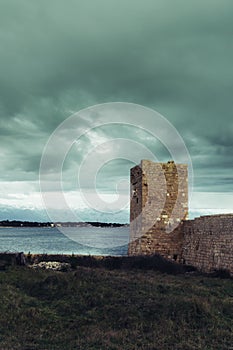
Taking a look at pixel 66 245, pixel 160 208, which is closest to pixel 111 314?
pixel 160 208

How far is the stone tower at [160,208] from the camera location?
19875 mm

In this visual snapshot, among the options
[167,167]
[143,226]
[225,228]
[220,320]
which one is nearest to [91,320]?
[220,320]

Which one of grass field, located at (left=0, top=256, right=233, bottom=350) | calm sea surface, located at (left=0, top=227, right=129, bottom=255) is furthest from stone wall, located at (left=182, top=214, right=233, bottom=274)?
calm sea surface, located at (left=0, top=227, right=129, bottom=255)

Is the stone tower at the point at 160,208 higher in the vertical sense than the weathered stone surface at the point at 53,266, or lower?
higher

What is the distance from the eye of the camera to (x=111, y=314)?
9477 millimetres

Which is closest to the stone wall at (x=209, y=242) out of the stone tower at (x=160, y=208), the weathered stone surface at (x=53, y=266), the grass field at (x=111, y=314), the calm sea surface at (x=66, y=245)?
the stone tower at (x=160, y=208)

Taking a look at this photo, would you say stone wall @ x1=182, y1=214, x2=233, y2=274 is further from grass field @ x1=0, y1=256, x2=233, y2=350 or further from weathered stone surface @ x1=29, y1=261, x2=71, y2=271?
weathered stone surface @ x1=29, y1=261, x2=71, y2=271

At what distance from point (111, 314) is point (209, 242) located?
9007 millimetres

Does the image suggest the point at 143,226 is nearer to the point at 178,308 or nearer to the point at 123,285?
the point at 123,285

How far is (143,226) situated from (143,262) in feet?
6.99

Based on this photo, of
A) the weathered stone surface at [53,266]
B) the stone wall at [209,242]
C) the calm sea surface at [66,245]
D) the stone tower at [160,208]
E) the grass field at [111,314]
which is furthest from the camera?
the calm sea surface at [66,245]

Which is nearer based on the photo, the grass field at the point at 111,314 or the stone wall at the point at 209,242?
the grass field at the point at 111,314

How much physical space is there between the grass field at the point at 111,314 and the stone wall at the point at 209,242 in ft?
8.22

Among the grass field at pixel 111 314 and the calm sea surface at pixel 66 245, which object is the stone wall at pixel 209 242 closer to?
the grass field at pixel 111 314
